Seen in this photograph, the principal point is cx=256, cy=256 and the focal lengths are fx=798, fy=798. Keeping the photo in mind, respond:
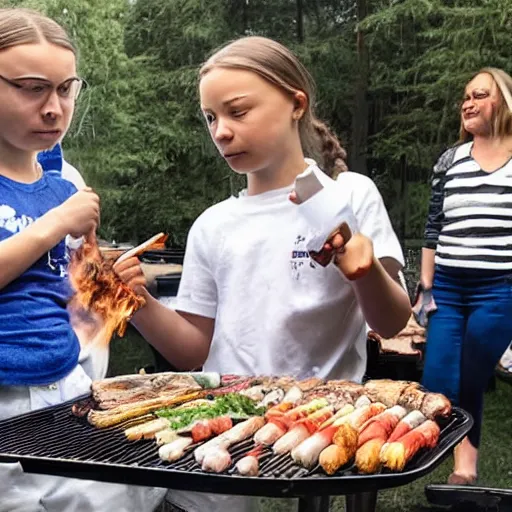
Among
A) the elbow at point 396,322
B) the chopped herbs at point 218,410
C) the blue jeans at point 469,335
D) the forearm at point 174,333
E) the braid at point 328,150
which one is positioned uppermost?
the braid at point 328,150

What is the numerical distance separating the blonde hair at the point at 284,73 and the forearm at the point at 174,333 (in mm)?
517

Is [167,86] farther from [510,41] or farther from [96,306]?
[96,306]

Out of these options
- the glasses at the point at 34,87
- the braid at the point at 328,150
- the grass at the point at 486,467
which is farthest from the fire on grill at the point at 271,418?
the grass at the point at 486,467

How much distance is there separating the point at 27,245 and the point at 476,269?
260cm

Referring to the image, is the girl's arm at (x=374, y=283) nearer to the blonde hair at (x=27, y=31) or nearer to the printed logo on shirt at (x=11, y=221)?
the printed logo on shirt at (x=11, y=221)

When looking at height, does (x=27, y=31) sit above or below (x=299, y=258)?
above

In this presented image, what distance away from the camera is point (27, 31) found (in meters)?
1.80

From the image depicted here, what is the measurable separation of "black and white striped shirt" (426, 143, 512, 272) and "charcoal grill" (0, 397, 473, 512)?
7.47 ft

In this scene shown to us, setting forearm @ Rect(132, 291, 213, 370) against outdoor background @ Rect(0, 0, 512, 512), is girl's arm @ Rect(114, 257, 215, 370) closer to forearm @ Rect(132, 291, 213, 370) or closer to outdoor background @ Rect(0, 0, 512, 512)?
forearm @ Rect(132, 291, 213, 370)

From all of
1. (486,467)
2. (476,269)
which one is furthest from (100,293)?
(486,467)

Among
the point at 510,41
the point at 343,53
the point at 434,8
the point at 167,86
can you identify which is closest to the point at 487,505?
the point at 510,41

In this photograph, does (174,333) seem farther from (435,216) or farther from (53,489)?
(435,216)

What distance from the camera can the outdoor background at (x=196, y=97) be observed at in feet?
24.3

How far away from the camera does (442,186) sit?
4.02 metres
